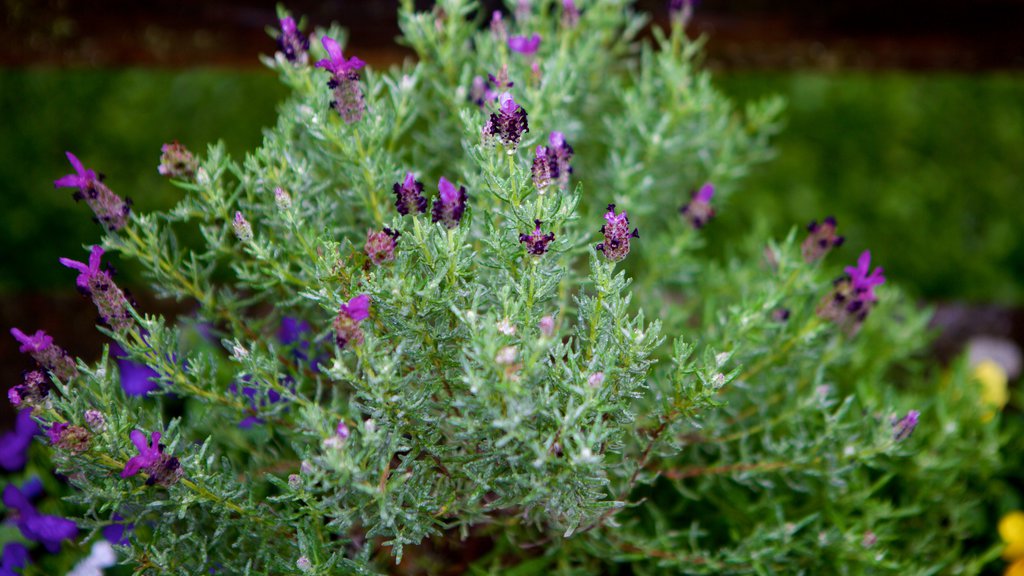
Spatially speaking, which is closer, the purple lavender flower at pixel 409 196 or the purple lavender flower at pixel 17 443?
the purple lavender flower at pixel 409 196

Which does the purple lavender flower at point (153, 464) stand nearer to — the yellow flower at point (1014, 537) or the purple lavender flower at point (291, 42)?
the purple lavender flower at point (291, 42)

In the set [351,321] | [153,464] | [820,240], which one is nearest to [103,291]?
[153,464]

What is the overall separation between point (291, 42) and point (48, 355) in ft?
2.01

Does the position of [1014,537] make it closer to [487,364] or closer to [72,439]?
[487,364]

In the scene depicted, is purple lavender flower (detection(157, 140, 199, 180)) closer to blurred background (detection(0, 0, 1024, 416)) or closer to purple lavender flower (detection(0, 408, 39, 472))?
purple lavender flower (detection(0, 408, 39, 472))

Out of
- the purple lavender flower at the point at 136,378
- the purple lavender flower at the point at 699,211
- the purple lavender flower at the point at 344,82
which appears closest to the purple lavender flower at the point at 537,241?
the purple lavender flower at the point at 344,82

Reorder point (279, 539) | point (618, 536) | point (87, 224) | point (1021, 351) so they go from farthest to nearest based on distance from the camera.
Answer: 1. point (87, 224)
2. point (1021, 351)
3. point (618, 536)
4. point (279, 539)

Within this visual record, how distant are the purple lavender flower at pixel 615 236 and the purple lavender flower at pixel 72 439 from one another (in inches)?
29.6

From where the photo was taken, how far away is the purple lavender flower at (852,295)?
1421 mm

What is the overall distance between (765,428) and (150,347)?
108 centimetres

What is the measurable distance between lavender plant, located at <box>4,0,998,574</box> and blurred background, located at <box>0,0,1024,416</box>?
841 mm

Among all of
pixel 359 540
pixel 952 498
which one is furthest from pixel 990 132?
pixel 359 540

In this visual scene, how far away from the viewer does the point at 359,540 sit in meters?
1.53

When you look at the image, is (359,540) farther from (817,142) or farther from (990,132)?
(990,132)
